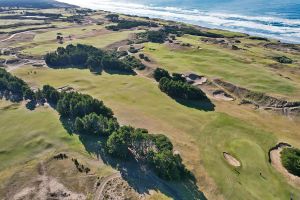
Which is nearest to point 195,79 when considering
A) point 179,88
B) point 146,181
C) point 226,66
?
point 226,66

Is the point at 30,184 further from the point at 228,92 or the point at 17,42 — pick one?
the point at 17,42

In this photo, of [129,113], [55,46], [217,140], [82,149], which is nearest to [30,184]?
[82,149]

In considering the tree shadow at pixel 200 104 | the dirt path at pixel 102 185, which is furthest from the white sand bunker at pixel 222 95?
the dirt path at pixel 102 185

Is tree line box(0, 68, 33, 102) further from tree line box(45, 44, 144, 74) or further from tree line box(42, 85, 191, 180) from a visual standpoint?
tree line box(45, 44, 144, 74)

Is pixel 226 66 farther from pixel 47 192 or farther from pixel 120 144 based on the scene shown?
pixel 47 192

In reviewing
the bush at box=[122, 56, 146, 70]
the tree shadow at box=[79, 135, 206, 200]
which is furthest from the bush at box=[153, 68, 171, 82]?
the tree shadow at box=[79, 135, 206, 200]

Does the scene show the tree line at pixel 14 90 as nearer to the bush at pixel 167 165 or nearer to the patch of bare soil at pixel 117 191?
the patch of bare soil at pixel 117 191
